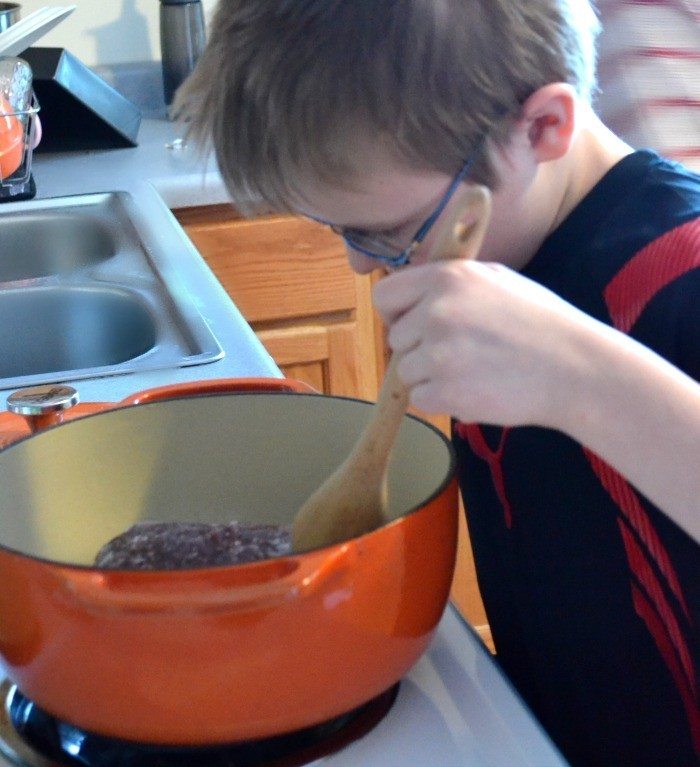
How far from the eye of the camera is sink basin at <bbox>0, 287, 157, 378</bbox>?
121cm

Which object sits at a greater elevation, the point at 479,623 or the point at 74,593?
the point at 74,593

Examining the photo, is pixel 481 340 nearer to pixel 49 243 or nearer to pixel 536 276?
pixel 536 276

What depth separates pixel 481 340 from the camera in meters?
0.55

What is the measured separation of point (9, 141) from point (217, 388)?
886 mm

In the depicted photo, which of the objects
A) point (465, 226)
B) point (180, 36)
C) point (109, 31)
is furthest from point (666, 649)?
point (109, 31)

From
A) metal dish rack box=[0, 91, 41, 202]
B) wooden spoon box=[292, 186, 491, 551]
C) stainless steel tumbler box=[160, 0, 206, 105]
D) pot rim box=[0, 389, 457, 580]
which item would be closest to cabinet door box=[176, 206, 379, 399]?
metal dish rack box=[0, 91, 41, 202]

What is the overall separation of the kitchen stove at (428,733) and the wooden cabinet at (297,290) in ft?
3.92

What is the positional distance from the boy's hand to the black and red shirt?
13 cm

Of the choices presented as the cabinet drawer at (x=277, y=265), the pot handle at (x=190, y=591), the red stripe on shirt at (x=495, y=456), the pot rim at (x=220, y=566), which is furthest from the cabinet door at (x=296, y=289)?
the pot handle at (x=190, y=591)

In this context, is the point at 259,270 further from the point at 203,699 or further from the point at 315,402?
the point at 203,699

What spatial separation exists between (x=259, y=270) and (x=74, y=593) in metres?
1.31

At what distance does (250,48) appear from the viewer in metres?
0.64

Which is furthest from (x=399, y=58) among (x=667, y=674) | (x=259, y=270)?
(x=259, y=270)

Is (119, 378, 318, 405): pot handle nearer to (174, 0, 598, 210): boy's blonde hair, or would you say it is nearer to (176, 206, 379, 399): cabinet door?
(174, 0, 598, 210): boy's blonde hair
